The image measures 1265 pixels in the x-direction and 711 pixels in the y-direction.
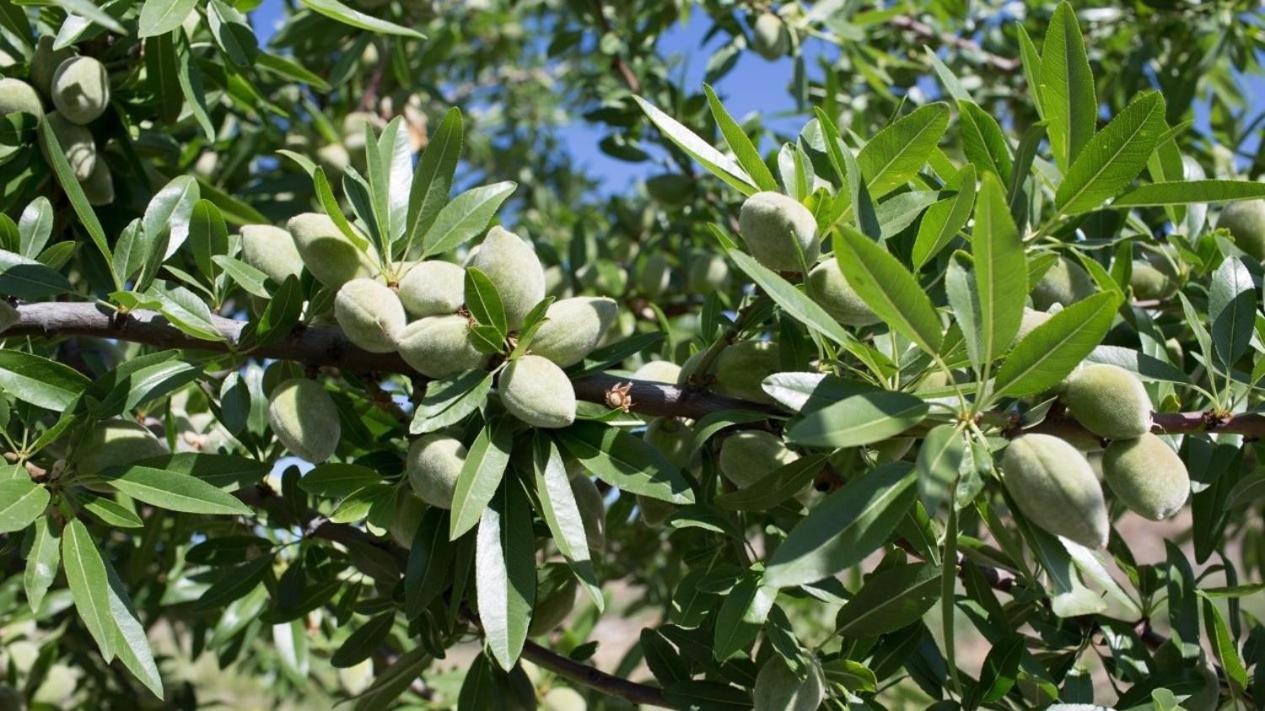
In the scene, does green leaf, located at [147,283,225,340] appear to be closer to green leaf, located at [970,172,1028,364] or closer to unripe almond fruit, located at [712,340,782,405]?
unripe almond fruit, located at [712,340,782,405]

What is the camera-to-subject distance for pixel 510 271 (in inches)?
38.5

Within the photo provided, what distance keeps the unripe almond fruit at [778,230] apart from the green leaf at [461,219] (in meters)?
0.29

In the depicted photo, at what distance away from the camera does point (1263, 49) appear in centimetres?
244

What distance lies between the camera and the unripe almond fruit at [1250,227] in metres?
1.33

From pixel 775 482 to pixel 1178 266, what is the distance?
2.56ft

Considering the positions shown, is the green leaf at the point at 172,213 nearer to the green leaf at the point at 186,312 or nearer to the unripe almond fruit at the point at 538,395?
the green leaf at the point at 186,312

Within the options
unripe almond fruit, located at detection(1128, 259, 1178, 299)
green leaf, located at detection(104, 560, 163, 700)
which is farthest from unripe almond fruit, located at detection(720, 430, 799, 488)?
unripe almond fruit, located at detection(1128, 259, 1178, 299)

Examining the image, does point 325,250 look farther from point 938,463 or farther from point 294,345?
point 938,463

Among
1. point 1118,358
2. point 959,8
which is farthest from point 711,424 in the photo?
point 959,8

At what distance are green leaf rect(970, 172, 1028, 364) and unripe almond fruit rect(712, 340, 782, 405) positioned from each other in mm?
274

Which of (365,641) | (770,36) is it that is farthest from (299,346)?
(770,36)

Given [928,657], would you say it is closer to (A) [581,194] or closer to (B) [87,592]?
(B) [87,592]

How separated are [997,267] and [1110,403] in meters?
0.21

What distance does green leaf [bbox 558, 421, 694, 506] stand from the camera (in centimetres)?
95
